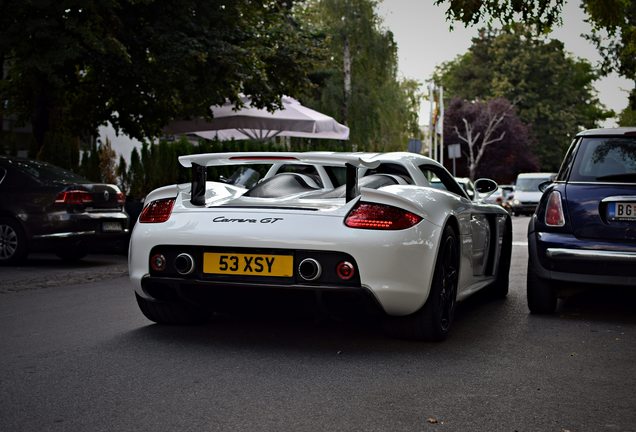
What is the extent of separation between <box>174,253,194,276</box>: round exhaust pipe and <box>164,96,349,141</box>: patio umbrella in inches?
498

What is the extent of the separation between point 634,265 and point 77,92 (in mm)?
13153

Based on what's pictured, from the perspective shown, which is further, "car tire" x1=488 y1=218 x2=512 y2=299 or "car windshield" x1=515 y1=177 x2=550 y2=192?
"car windshield" x1=515 y1=177 x2=550 y2=192

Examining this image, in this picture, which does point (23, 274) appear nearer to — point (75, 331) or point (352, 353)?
point (75, 331)

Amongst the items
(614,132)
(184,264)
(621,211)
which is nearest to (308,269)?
(184,264)

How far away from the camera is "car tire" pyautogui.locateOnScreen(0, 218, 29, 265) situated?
11852mm

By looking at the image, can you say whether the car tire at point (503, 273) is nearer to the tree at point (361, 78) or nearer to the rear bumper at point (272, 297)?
the rear bumper at point (272, 297)

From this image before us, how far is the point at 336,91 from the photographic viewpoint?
43.7 m

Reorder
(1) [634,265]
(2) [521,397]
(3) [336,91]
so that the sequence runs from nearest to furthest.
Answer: (2) [521,397], (1) [634,265], (3) [336,91]

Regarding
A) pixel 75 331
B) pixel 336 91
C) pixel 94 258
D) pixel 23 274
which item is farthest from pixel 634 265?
pixel 336 91

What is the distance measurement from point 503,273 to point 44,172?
21.7 ft

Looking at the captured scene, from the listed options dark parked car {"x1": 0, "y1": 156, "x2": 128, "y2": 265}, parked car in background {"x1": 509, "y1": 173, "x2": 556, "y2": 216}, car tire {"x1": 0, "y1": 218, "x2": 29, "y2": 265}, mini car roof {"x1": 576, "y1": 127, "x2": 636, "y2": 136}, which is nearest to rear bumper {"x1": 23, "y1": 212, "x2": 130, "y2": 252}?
dark parked car {"x1": 0, "y1": 156, "x2": 128, "y2": 265}

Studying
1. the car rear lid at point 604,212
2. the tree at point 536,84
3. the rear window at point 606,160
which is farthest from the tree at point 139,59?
the tree at point 536,84

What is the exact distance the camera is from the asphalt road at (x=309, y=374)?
13.4 feet

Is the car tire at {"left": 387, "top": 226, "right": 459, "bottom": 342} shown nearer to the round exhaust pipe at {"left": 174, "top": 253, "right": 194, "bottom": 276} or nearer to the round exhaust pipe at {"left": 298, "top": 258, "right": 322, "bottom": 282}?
the round exhaust pipe at {"left": 298, "top": 258, "right": 322, "bottom": 282}
